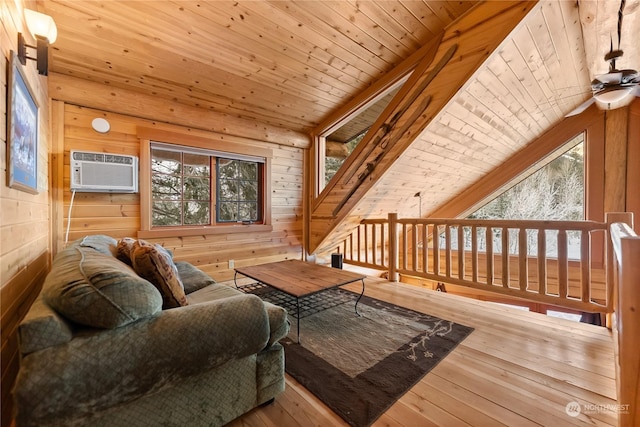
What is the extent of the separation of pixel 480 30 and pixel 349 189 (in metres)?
2.07

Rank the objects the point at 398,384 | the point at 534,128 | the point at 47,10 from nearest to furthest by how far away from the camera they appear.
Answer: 1. the point at 398,384
2. the point at 47,10
3. the point at 534,128

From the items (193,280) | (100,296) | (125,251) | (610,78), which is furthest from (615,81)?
(125,251)

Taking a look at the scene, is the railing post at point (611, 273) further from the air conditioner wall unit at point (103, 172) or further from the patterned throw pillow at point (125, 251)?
the air conditioner wall unit at point (103, 172)

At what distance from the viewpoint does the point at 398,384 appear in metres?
1.54

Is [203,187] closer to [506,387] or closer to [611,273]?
[506,387]

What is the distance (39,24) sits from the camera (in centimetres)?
152

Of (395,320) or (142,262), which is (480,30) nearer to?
(395,320)

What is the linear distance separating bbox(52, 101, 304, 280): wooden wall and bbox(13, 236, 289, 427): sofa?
1.73 meters

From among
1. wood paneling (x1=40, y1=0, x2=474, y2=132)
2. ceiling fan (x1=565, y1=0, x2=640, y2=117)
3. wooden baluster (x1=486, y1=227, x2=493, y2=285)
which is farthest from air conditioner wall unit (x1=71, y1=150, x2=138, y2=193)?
ceiling fan (x1=565, y1=0, x2=640, y2=117)

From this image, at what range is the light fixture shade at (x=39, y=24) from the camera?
1496 millimetres

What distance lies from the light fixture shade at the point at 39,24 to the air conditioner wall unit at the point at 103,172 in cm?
122

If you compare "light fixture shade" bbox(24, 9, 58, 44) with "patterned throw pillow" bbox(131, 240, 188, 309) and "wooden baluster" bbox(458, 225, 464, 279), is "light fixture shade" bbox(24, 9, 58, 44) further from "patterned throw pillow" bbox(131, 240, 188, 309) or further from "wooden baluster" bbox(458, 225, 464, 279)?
"wooden baluster" bbox(458, 225, 464, 279)

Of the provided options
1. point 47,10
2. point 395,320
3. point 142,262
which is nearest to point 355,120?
point 395,320

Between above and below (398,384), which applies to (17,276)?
above
